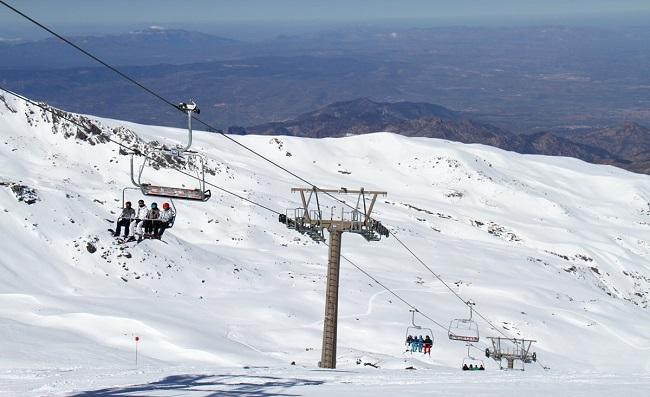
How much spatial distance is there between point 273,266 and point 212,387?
4353 centimetres

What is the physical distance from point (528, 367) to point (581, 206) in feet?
268

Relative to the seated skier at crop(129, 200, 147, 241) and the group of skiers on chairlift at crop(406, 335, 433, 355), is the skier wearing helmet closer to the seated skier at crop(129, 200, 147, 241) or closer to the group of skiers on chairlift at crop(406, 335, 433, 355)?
the seated skier at crop(129, 200, 147, 241)

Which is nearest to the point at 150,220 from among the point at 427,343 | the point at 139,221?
the point at 139,221

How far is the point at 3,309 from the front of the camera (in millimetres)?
40031

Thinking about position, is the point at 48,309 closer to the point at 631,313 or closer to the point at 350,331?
the point at 350,331

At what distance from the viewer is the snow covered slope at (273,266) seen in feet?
128

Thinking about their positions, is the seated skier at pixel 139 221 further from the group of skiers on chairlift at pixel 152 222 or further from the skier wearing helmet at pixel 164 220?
the skier wearing helmet at pixel 164 220

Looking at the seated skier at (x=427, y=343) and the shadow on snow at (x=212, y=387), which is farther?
the seated skier at (x=427, y=343)

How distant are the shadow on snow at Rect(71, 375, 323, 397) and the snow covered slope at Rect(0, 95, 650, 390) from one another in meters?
8.20

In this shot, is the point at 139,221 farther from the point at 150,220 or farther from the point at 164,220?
the point at 164,220

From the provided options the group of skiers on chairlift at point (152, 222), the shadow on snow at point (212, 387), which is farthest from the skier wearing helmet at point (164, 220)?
the shadow on snow at point (212, 387)

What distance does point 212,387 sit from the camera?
18.7 m

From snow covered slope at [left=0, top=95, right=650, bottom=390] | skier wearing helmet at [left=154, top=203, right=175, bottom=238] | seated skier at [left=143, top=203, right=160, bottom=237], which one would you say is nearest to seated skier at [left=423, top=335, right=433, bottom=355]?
snow covered slope at [left=0, top=95, right=650, bottom=390]

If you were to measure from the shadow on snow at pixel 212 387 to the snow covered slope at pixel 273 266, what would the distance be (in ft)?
26.9
